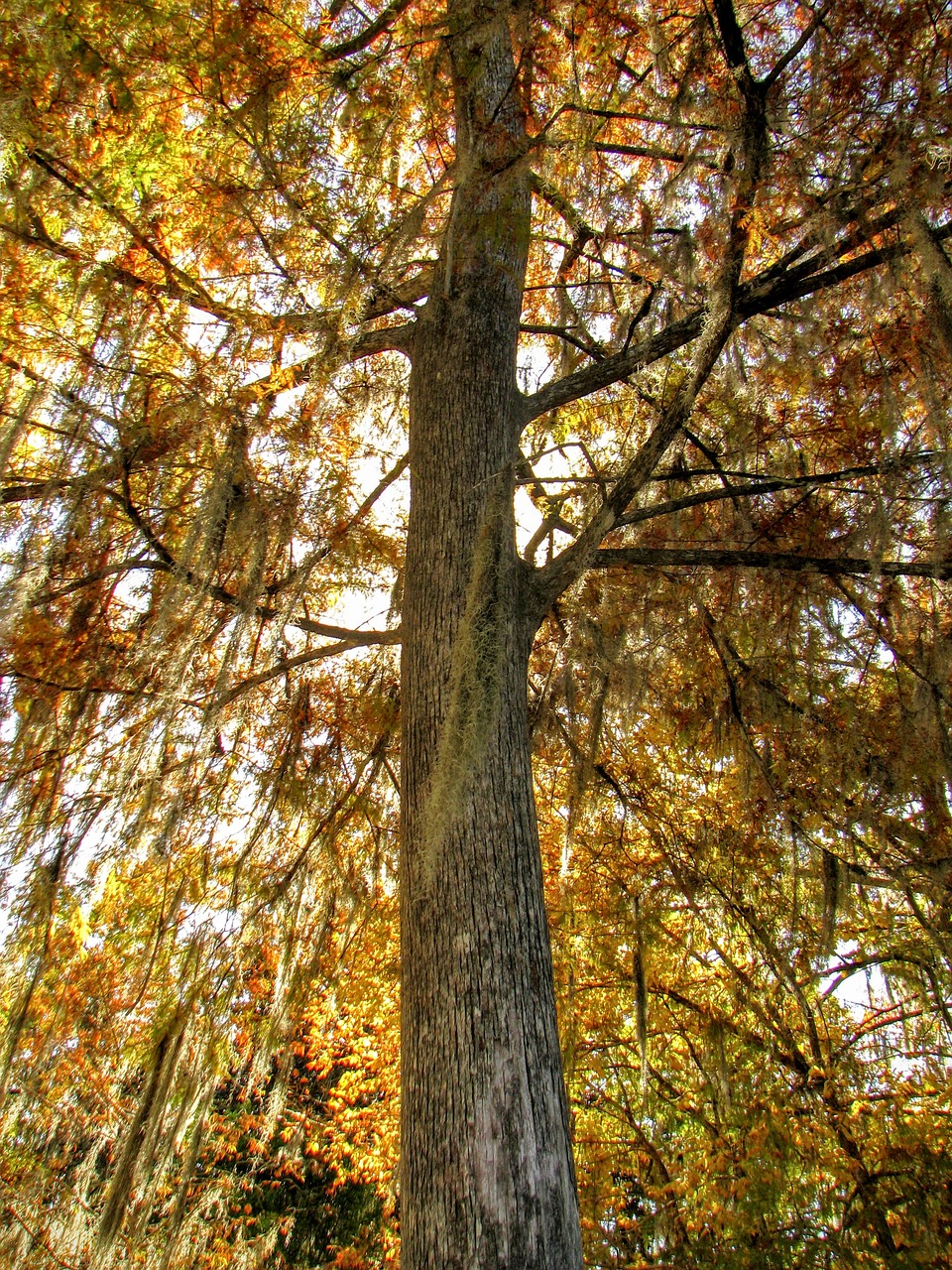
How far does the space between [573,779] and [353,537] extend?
152 centimetres

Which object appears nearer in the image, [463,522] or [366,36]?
[463,522]

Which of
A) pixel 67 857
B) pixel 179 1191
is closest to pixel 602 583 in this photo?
pixel 67 857

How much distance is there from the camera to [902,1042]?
476 centimetres

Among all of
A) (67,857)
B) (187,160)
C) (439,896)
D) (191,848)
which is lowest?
(439,896)

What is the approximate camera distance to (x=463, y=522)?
249 cm

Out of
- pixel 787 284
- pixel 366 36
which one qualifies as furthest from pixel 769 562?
pixel 366 36

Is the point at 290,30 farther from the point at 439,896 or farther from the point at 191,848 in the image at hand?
the point at 191,848

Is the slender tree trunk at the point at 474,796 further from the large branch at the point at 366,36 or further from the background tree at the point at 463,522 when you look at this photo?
the large branch at the point at 366,36

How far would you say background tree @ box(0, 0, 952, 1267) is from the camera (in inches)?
84.4

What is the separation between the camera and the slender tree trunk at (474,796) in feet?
5.37

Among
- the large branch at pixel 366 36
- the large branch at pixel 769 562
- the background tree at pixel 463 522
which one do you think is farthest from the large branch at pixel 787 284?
the large branch at pixel 366 36

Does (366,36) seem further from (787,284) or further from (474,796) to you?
(474,796)

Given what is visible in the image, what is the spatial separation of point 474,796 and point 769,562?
128cm

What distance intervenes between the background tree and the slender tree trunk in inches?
0.5
